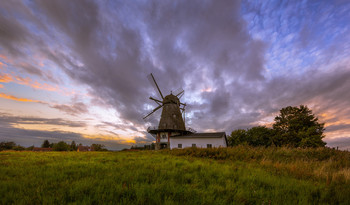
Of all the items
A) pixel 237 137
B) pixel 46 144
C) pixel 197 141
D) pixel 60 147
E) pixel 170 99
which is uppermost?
pixel 170 99

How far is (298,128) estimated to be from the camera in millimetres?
32281

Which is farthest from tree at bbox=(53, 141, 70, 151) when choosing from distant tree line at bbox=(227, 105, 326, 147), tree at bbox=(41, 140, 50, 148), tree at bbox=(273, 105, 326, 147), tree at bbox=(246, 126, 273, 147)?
tree at bbox=(41, 140, 50, 148)

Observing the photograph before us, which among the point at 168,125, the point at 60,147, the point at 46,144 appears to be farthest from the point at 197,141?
the point at 46,144

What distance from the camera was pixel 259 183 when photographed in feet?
14.8

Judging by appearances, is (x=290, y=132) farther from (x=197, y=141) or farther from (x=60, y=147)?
(x=60, y=147)

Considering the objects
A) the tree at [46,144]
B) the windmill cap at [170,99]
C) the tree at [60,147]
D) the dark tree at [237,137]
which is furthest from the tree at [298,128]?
the tree at [46,144]

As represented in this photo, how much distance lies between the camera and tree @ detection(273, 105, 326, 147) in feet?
93.9

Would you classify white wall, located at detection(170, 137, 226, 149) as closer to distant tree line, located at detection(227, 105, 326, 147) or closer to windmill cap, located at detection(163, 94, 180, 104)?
distant tree line, located at detection(227, 105, 326, 147)

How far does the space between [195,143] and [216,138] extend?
4.62 m

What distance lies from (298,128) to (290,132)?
6.33 ft

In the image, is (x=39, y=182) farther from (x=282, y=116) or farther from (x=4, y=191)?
(x=282, y=116)

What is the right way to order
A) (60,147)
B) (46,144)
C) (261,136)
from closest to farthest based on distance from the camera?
1. (60,147)
2. (261,136)
3. (46,144)

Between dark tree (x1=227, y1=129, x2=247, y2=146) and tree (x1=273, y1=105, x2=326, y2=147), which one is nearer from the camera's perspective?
tree (x1=273, y1=105, x2=326, y2=147)

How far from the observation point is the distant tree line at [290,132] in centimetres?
2919
